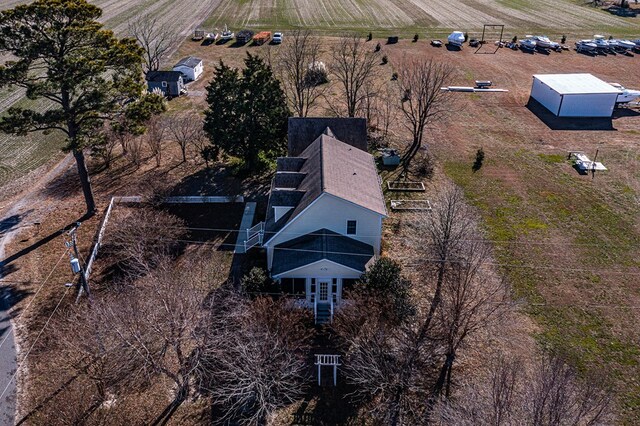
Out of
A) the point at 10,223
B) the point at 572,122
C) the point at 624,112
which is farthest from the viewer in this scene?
the point at 624,112

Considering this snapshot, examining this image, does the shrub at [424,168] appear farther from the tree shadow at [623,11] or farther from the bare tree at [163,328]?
the tree shadow at [623,11]

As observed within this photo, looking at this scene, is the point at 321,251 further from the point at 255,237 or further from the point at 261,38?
the point at 261,38

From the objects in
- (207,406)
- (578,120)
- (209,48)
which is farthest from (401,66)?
(207,406)

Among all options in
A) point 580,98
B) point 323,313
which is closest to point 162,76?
point 323,313

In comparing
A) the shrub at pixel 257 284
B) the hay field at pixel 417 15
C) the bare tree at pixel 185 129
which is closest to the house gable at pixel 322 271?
the shrub at pixel 257 284

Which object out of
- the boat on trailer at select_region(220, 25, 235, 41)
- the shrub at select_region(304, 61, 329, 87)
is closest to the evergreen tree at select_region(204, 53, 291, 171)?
the shrub at select_region(304, 61, 329, 87)

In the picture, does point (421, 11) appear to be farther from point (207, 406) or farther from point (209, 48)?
point (207, 406)
